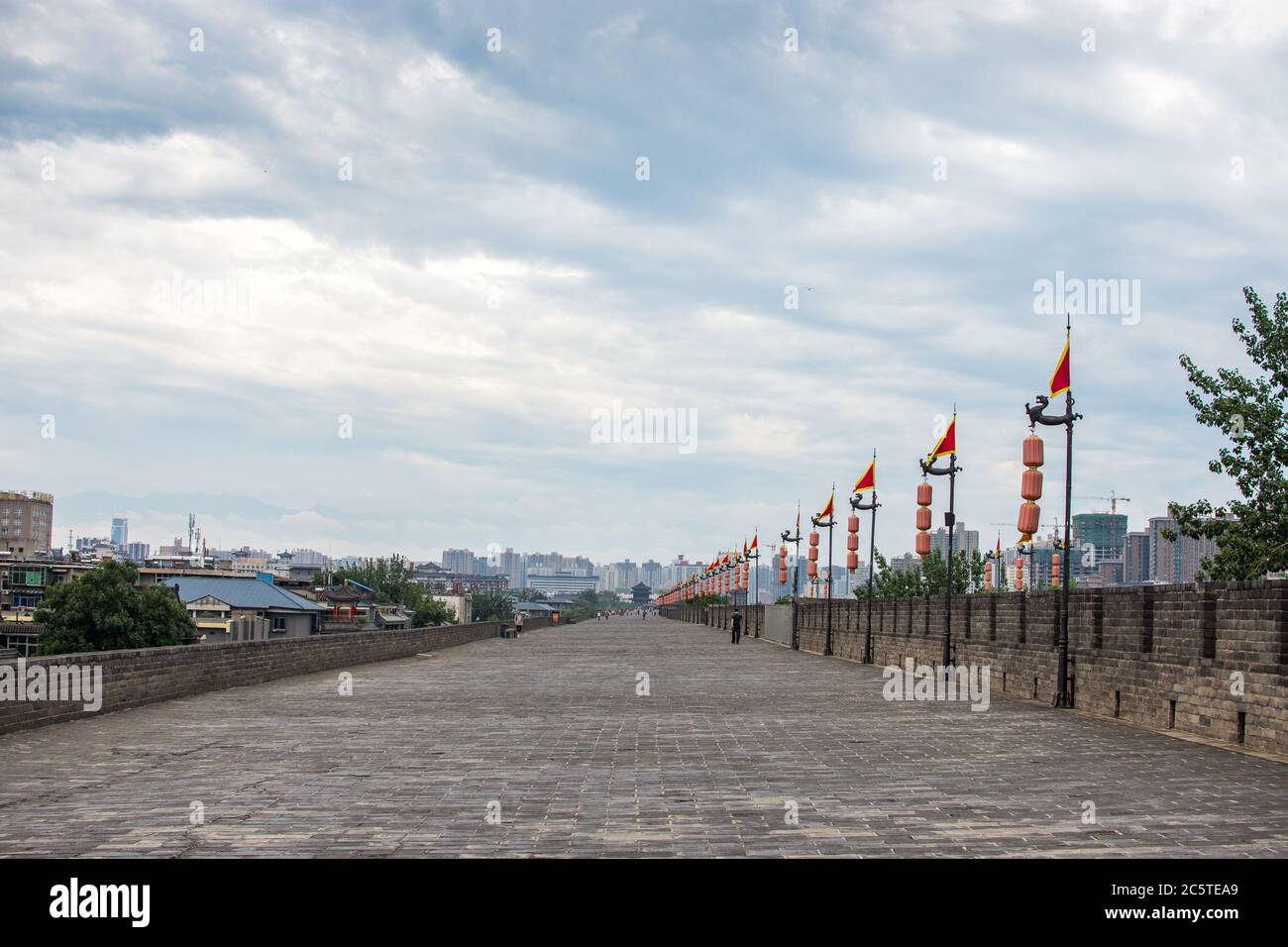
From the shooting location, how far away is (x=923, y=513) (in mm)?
32406

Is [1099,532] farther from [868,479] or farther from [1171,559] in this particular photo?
[868,479]

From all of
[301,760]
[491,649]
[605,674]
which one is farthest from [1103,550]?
[301,760]

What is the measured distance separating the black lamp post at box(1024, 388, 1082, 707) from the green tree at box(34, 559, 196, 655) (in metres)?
54.8

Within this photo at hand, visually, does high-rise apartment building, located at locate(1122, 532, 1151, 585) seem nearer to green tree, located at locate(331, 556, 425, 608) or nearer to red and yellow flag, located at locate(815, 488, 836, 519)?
green tree, located at locate(331, 556, 425, 608)

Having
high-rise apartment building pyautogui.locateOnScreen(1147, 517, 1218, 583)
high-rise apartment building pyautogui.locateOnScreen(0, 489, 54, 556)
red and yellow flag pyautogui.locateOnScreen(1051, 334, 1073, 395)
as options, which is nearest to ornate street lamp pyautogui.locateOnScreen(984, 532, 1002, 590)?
high-rise apartment building pyautogui.locateOnScreen(1147, 517, 1218, 583)

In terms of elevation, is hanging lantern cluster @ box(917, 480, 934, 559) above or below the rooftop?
above

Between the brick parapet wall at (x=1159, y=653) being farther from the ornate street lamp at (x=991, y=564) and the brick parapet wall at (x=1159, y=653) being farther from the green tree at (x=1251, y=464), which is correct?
the ornate street lamp at (x=991, y=564)

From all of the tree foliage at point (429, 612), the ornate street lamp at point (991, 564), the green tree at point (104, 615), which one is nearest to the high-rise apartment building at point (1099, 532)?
the ornate street lamp at point (991, 564)

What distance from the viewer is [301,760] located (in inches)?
450

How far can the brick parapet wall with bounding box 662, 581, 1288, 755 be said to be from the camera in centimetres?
1280

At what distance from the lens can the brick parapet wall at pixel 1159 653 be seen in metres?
12.8

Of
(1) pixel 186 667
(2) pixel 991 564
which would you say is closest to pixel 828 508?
(1) pixel 186 667
